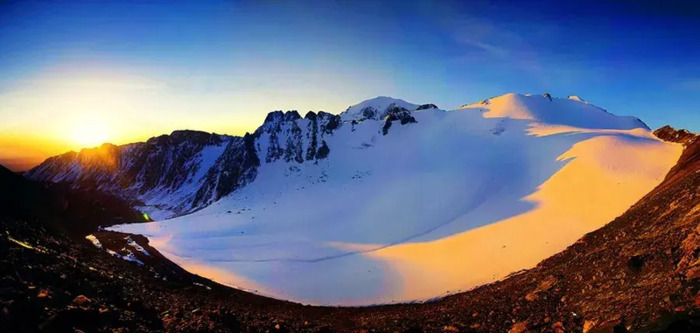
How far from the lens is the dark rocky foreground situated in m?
11.6

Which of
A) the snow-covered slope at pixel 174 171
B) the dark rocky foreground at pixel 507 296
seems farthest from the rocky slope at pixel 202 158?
the dark rocky foreground at pixel 507 296

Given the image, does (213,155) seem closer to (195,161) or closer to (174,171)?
(195,161)

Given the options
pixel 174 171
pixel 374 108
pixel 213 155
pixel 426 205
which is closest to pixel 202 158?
pixel 213 155

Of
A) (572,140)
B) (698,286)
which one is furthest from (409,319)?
(572,140)

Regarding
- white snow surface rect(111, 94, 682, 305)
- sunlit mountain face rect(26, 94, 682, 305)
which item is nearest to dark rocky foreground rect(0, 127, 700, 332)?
white snow surface rect(111, 94, 682, 305)

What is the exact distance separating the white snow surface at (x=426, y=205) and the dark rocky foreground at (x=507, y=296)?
23.0ft

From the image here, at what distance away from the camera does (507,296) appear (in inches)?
923

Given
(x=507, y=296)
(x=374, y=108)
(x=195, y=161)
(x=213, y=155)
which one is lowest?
(x=507, y=296)

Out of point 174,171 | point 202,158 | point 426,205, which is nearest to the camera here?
point 426,205

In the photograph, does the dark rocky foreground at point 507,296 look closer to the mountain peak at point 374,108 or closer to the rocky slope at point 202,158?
the rocky slope at point 202,158

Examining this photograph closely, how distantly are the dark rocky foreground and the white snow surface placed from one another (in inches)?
276

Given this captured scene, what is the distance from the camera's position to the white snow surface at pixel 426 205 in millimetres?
38000

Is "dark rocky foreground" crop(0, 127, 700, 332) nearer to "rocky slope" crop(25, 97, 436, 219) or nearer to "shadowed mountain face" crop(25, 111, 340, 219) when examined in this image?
"rocky slope" crop(25, 97, 436, 219)

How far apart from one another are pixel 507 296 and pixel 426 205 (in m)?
37.8
